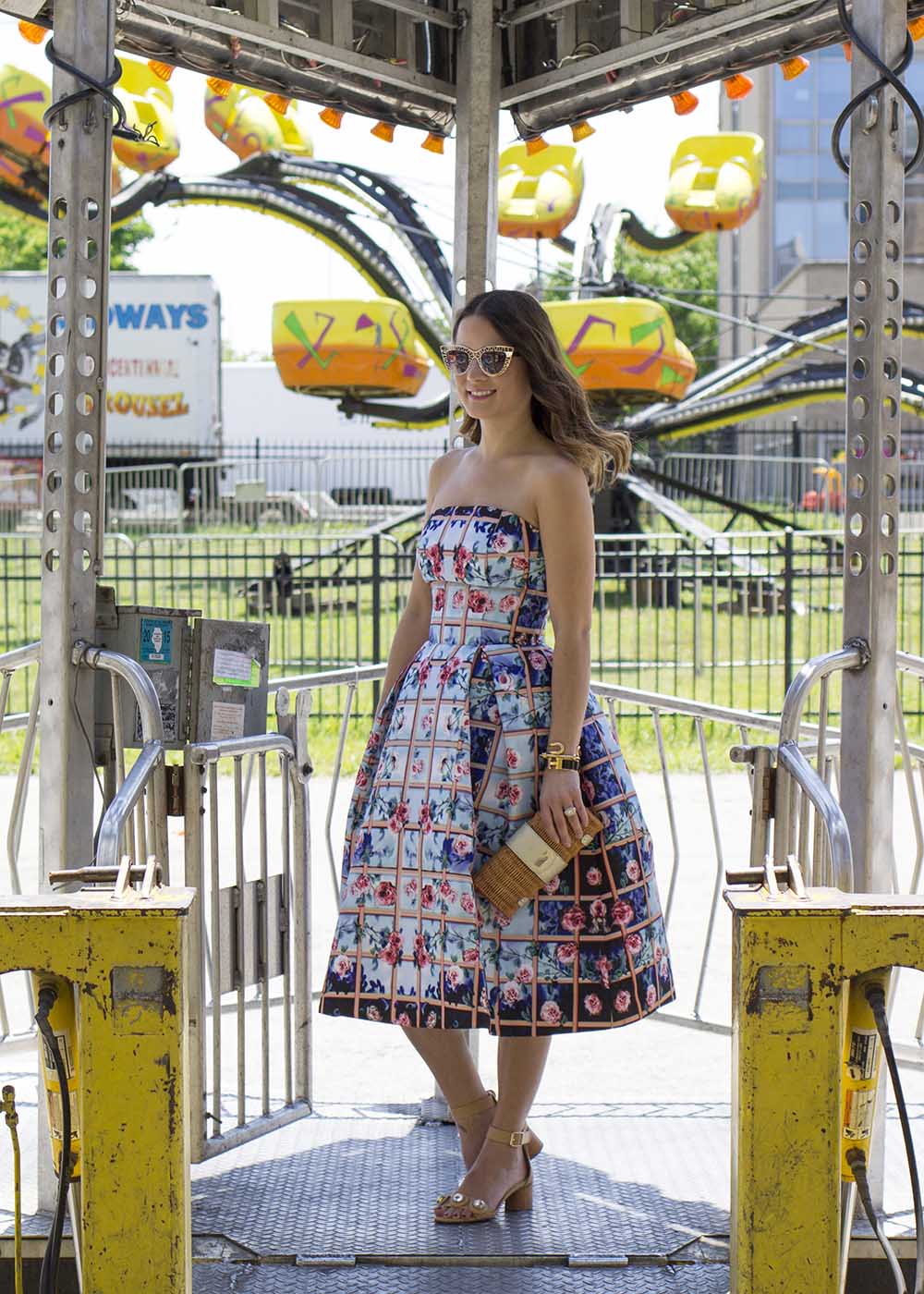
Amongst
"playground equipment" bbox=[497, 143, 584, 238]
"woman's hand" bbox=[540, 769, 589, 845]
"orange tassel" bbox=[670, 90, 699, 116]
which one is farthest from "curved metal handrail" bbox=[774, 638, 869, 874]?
"playground equipment" bbox=[497, 143, 584, 238]

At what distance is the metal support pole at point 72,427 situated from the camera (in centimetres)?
354

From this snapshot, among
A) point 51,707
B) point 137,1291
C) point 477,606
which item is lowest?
point 137,1291

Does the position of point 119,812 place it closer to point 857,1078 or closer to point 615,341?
point 857,1078

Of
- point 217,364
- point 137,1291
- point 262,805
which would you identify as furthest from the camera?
point 217,364

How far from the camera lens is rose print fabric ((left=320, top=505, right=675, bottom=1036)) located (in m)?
3.43

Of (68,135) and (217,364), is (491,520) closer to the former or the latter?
(68,135)

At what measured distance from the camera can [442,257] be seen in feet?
62.4

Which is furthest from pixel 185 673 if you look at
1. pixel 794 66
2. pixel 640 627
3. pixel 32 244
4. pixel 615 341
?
pixel 32 244

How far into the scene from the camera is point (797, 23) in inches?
174

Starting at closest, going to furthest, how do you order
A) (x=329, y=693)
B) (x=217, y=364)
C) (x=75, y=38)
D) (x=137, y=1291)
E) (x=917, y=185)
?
(x=137, y=1291), (x=75, y=38), (x=329, y=693), (x=217, y=364), (x=917, y=185)

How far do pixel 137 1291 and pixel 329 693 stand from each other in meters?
11.5

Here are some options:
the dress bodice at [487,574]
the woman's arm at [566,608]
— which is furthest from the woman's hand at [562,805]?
the dress bodice at [487,574]

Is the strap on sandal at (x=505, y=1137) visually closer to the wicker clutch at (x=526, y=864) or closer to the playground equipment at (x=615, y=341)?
the wicker clutch at (x=526, y=864)

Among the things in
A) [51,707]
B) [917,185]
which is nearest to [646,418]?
[51,707]
